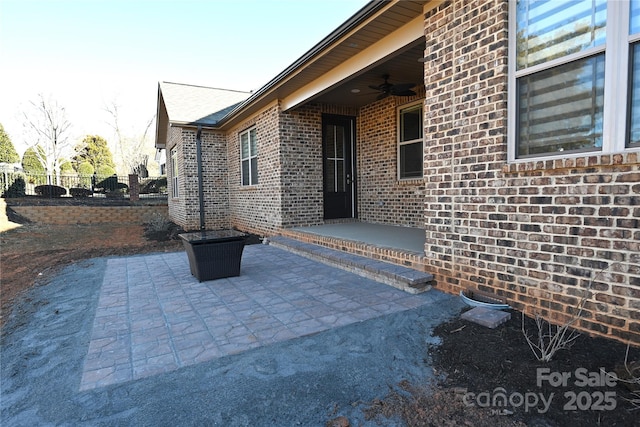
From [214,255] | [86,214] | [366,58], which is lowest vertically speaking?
[214,255]

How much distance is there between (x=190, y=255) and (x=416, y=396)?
3.64 metres

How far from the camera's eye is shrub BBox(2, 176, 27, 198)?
14742 mm

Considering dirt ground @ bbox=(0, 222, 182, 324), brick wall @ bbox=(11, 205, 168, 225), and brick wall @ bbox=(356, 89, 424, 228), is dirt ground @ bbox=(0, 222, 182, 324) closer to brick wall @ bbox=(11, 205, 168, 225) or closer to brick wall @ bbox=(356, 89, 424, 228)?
brick wall @ bbox=(11, 205, 168, 225)

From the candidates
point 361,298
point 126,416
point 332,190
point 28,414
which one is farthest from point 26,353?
point 332,190

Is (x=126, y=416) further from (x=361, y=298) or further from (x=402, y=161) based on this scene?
(x=402, y=161)

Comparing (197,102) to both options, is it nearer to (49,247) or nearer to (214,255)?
(49,247)

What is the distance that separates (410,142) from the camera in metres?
6.69

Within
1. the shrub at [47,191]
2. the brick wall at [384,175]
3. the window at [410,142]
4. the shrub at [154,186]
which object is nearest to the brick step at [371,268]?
the brick wall at [384,175]

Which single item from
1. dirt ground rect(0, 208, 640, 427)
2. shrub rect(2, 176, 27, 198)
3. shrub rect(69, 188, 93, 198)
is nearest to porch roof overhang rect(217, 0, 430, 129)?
dirt ground rect(0, 208, 640, 427)

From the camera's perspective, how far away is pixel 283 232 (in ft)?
23.4

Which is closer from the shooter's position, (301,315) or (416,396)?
(416,396)

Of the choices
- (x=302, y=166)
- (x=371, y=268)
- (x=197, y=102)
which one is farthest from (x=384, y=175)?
(x=197, y=102)

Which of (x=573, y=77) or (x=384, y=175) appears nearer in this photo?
(x=573, y=77)

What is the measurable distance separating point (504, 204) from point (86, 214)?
14.2 metres
